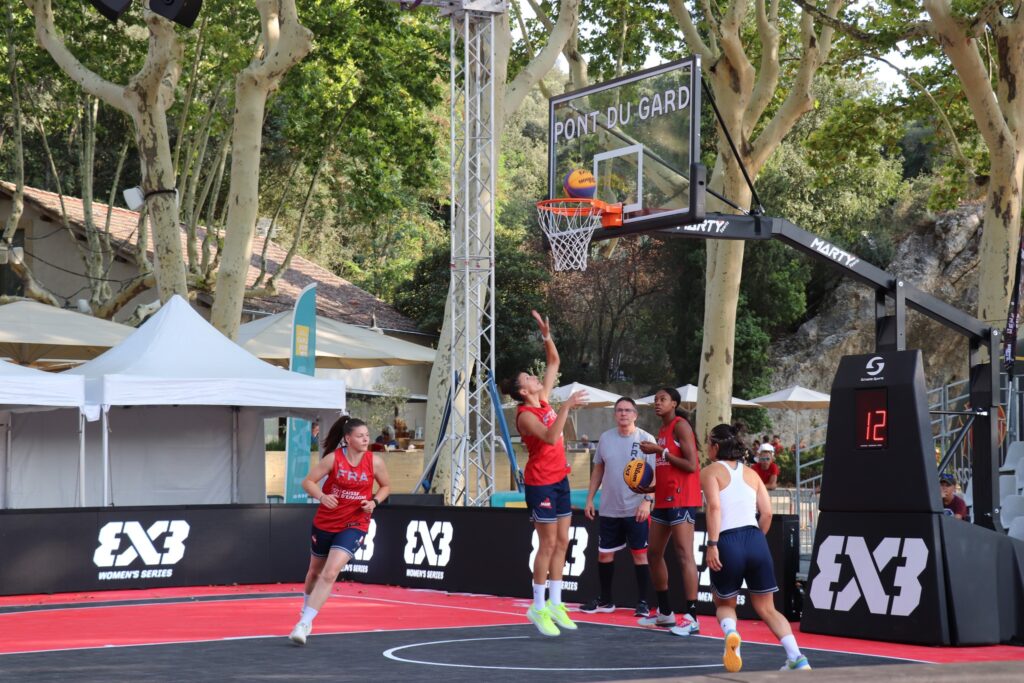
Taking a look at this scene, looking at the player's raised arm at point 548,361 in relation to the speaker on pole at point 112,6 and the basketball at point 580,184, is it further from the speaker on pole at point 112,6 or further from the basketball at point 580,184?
the speaker on pole at point 112,6

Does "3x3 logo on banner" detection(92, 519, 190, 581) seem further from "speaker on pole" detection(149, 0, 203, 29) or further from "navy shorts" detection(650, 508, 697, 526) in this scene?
"navy shorts" detection(650, 508, 697, 526)

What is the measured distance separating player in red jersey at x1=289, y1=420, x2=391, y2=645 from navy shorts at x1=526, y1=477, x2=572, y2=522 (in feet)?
4.11

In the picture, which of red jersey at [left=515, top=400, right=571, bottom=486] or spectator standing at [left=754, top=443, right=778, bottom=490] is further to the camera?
spectator standing at [left=754, top=443, right=778, bottom=490]

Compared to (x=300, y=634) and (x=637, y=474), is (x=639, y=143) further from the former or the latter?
(x=300, y=634)

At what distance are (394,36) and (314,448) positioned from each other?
943 cm

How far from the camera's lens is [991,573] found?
34.4 ft

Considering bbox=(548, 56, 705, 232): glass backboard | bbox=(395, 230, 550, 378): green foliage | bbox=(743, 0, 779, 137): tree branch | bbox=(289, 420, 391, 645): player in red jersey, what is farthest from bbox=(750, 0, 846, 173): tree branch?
bbox=(395, 230, 550, 378): green foliage

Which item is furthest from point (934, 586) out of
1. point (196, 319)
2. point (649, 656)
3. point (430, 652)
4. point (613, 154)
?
point (196, 319)

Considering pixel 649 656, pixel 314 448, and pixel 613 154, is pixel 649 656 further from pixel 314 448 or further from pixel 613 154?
pixel 314 448

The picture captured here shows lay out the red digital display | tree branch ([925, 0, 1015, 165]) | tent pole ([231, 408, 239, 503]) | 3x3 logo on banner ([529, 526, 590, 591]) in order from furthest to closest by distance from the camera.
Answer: tent pole ([231, 408, 239, 503]) < tree branch ([925, 0, 1015, 165]) < 3x3 logo on banner ([529, 526, 590, 591]) < the red digital display

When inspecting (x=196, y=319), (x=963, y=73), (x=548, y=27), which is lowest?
(x=196, y=319)

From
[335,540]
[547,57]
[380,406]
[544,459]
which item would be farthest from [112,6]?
[380,406]

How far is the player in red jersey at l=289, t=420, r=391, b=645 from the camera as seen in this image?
9992mm

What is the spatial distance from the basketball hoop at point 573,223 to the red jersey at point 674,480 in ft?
10.6
